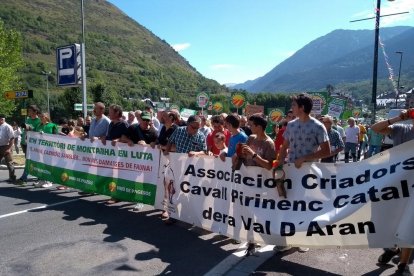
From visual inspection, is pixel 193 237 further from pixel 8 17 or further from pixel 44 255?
pixel 8 17

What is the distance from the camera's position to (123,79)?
433 ft

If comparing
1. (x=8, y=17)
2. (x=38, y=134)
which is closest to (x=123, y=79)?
(x=8, y=17)

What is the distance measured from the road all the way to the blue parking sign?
8552 millimetres

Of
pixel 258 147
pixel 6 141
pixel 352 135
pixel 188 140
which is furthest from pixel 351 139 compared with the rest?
pixel 6 141

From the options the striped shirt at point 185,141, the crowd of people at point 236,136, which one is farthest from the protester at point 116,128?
the striped shirt at point 185,141

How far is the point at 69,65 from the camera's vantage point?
606 inches

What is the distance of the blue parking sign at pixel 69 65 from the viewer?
15.2 metres

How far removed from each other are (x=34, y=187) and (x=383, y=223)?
8165 mm

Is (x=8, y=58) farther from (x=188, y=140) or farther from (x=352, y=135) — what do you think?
(x=188, y=140)

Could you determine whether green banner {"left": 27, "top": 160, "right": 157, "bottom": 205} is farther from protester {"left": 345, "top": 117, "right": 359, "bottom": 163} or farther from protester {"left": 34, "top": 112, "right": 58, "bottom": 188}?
protester {"left": 345, "top": 117, "right": 359, "bottom": 163}

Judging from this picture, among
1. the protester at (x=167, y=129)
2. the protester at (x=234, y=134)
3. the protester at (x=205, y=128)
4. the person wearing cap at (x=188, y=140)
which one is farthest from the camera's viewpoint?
the protester at (x=205, y=128)

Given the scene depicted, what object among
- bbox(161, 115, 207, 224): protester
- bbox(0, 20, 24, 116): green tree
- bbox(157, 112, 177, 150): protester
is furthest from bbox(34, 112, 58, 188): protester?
bbox(0, 20, 24, 116): green tree

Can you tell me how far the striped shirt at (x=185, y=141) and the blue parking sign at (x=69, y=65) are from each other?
9.63 metres

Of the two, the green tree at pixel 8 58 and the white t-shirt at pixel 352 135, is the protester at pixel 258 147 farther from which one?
the green tree at pixel 8 58
